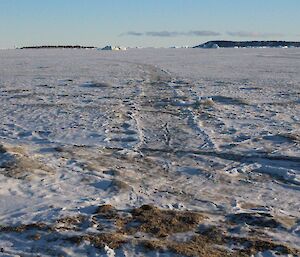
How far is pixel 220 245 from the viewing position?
4.08 meters

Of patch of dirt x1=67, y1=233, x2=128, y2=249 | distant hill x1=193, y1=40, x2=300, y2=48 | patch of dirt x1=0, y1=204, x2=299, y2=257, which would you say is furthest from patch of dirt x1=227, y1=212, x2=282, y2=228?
distant hill x1=193, y1=40, x2=300, y2=48

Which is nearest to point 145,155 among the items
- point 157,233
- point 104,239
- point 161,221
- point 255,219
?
point 161,221

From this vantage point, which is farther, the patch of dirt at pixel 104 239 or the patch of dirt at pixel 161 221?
the patch of dirt at pixel 161 221

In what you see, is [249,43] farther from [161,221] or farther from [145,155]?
[161,221]

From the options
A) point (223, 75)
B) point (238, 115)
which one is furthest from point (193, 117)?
point (223, 75)

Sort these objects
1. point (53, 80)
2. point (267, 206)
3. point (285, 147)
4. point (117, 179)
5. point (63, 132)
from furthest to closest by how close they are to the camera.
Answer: point (53, 80) → point (63, 132) → point (285, 147) → point (117, 179) → point (267, 206)

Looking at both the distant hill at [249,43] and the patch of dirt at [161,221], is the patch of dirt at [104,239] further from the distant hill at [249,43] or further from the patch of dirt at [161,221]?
the distant hill at [249,43]

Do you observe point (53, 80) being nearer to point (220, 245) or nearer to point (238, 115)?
point (238, 115)

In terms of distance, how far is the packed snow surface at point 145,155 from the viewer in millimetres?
4859

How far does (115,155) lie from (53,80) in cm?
940

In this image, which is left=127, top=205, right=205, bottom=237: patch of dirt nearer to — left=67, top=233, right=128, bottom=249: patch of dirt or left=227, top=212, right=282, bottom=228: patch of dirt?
left=67, top=233, right=128, bottom=249: patch of dirt

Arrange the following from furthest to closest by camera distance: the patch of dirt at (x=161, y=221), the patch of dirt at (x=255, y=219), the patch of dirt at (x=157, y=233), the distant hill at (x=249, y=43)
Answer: the distant hill at (x=249, y=43)
the patch of dirt at (x=255, y=219)
the patch of dirt at (x=161, y=221)
the patch of dirt at (x=157, y=233)

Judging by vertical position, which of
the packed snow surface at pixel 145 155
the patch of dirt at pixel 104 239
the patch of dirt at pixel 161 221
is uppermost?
the patch of dirt at pixel 104 239

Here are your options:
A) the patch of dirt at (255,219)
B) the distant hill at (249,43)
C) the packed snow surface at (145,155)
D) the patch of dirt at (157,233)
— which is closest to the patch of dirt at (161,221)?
the patch of dirt at (157,233)
